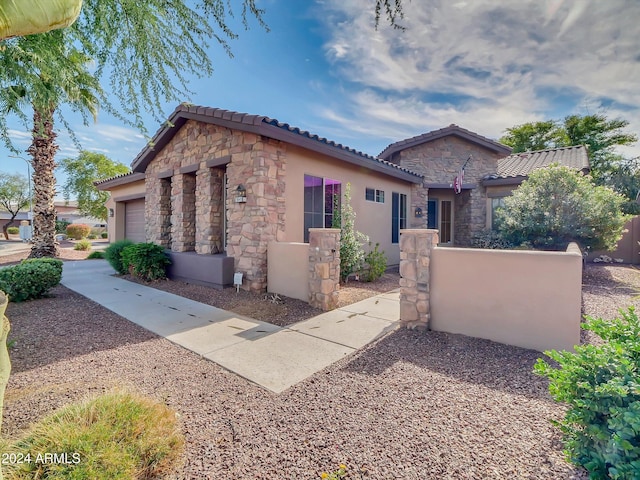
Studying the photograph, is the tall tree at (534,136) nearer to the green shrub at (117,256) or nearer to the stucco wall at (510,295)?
the stucco wall at (510,295)

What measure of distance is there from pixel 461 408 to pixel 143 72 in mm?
6032

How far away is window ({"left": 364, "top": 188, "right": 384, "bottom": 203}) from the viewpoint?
9820 millimetres

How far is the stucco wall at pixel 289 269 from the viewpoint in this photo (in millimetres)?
6281

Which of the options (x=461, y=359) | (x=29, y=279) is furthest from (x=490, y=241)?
(x=29, y=279)

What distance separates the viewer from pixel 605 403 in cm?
166

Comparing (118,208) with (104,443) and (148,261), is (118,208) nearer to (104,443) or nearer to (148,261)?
(148,261)

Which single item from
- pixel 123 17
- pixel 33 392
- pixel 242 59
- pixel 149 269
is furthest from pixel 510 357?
pixel 149 269

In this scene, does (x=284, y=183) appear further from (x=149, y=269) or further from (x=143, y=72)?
(x=149, y=269)

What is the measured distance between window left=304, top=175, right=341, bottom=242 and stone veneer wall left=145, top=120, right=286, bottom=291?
3.28 feet

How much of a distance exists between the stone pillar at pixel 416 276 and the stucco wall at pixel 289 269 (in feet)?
7.14

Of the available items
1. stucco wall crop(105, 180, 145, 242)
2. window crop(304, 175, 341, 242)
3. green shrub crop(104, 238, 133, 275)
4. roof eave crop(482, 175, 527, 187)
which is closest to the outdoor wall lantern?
window crop(304, 175, 341, 242)

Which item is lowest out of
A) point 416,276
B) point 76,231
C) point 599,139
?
point 416,276

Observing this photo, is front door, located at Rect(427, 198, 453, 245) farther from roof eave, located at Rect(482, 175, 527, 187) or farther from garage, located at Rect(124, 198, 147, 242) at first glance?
garage, located at Rect(124, 198, 147, 242)

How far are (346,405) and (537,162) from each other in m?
16.7
